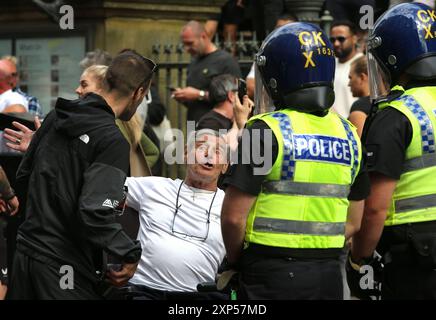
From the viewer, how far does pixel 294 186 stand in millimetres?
4812

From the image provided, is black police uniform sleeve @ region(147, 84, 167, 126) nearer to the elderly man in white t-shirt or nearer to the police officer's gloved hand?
the elderly man in white t-shirt

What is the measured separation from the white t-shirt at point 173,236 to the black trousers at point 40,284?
1.12 meters

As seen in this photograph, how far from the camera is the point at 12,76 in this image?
10.3 metres

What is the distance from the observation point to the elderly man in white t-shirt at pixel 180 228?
6.38 m

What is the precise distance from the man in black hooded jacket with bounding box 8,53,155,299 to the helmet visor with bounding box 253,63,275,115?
680mm

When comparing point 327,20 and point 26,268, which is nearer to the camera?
point 26,268

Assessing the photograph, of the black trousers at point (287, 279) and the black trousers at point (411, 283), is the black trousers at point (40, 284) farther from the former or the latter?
the black trousers at point (411, 283)

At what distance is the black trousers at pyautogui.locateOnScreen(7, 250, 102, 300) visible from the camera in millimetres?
5141

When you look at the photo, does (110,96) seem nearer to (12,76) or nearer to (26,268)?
(26,268)

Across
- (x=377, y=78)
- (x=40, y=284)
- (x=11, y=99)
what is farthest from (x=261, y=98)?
(x=11, y=99)

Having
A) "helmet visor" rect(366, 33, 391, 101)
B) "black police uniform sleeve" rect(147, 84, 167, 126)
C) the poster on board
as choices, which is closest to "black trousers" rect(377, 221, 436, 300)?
"helmet visor" rect(366, 33, 391, 101)

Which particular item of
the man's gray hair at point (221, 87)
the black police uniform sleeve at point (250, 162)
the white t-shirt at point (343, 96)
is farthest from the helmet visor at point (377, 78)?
the white t-shirt at point (343, 96)
